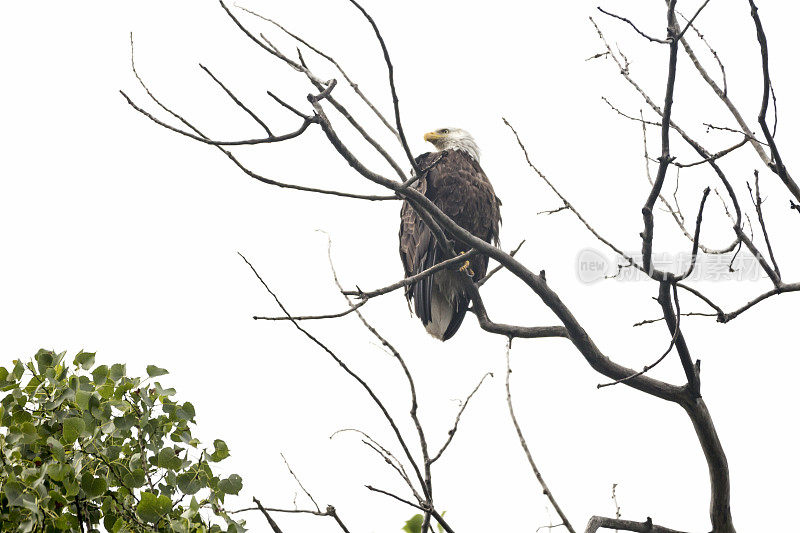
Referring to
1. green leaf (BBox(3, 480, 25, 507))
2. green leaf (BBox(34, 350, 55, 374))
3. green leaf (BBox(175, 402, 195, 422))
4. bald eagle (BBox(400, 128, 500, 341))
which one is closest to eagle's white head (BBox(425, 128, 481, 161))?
bald eagle (BBox(400, 128, 500, 341))

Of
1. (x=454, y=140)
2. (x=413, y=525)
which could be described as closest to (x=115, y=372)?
(x=413, y=525)

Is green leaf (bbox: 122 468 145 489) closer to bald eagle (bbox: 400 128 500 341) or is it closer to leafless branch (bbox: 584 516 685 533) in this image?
leafless branch (bbox: 584 516 685 533)

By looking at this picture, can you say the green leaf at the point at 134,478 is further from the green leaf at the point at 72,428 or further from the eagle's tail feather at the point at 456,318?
the eagle's tail feather at the point at 456,318

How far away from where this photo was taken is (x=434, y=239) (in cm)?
432

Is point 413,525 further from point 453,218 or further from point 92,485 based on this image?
point 453,218

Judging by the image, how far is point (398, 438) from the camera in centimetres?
218

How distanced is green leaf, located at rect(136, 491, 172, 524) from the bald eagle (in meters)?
2.56

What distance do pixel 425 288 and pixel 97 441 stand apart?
2.57 metres

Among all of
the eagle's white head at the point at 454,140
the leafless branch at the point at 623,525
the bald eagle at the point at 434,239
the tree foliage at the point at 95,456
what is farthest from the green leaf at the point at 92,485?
the eagle's white head at the point at 454,140

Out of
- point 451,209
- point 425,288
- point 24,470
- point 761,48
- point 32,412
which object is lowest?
point 24,470

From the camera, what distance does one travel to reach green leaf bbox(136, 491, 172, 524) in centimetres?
185

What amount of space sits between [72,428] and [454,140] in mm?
3670

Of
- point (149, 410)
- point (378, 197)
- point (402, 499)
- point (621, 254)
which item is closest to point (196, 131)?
point (378, 197)

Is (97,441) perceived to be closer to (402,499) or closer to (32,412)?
(32,412)
